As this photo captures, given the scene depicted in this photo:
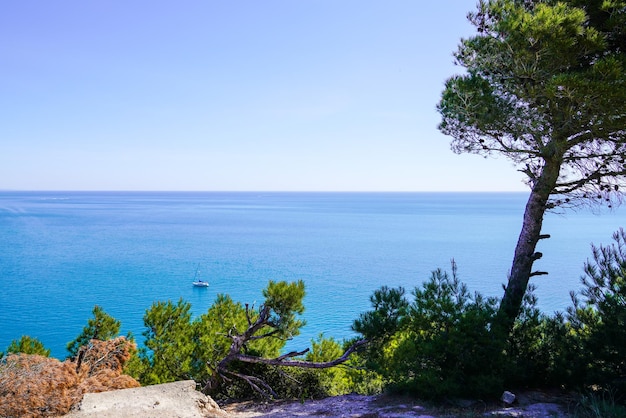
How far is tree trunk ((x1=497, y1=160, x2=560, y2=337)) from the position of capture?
23.0 ft

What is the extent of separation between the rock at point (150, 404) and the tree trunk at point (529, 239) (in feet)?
16.3

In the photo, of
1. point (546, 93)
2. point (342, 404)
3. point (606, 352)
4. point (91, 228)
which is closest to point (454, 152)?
point (546, 93)

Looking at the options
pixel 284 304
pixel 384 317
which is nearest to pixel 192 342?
pixel 284 304

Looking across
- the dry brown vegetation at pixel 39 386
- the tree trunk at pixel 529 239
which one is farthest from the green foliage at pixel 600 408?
the dry brown vegetation at pixel 39 386

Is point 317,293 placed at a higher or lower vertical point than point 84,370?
lower

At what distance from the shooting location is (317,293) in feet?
104

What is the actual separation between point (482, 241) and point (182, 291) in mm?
39696

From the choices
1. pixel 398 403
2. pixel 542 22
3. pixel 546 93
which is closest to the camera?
pixel 542 22

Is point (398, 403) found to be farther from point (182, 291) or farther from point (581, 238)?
point (581, 238)

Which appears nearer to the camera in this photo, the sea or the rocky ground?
the rocky ground

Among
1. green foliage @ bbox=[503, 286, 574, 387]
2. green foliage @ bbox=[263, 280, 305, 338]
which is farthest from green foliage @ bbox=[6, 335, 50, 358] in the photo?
green foliage @ bbox=[503, 286, 574, 387]

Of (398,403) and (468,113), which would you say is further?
(468,113)

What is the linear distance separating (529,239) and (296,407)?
4.82 meters

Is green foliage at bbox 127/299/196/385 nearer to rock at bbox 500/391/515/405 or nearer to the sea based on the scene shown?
the sea
